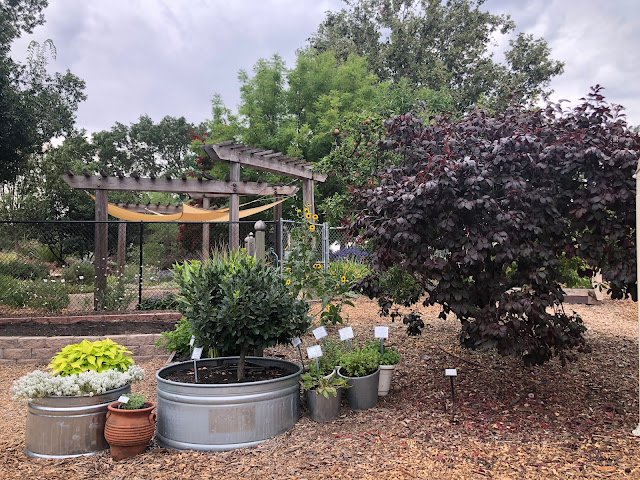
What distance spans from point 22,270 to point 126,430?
903cm

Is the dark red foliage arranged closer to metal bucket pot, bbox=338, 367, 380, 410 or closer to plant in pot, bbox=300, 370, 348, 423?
metal bucket pot, bbox=338, 367, 380, 410

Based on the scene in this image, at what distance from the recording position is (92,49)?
30.6ft

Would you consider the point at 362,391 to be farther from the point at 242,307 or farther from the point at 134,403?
the point at 134,403

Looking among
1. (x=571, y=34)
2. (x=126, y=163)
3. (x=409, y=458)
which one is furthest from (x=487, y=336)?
(x=126, y=163)

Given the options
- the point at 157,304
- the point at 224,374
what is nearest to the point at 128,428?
the point at 224,374

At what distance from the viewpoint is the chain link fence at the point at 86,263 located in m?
7.85

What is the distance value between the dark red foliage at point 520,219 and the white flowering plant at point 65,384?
6.85 ft

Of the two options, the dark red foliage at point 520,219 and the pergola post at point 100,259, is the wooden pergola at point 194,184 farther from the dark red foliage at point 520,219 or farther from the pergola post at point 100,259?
the dark red foliage at point 520,219

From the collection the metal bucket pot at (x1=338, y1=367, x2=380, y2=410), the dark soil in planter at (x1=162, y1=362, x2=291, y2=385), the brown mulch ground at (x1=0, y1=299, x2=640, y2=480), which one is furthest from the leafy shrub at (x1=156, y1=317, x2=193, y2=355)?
the metal bucket pot at (x1=338, y1=367, x2=380, y2=410)

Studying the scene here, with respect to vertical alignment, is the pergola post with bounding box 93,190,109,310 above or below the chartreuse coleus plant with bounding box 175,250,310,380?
above

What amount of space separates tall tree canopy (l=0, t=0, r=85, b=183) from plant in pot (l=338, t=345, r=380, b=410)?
36.7 feet

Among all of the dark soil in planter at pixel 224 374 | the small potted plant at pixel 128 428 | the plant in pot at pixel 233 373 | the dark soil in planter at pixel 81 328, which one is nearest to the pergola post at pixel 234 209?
the dark soil in planter at pixel 81 328

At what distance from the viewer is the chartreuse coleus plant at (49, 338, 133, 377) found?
11.3 feet

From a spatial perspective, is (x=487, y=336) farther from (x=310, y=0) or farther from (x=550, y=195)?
(x=310, y=0)
